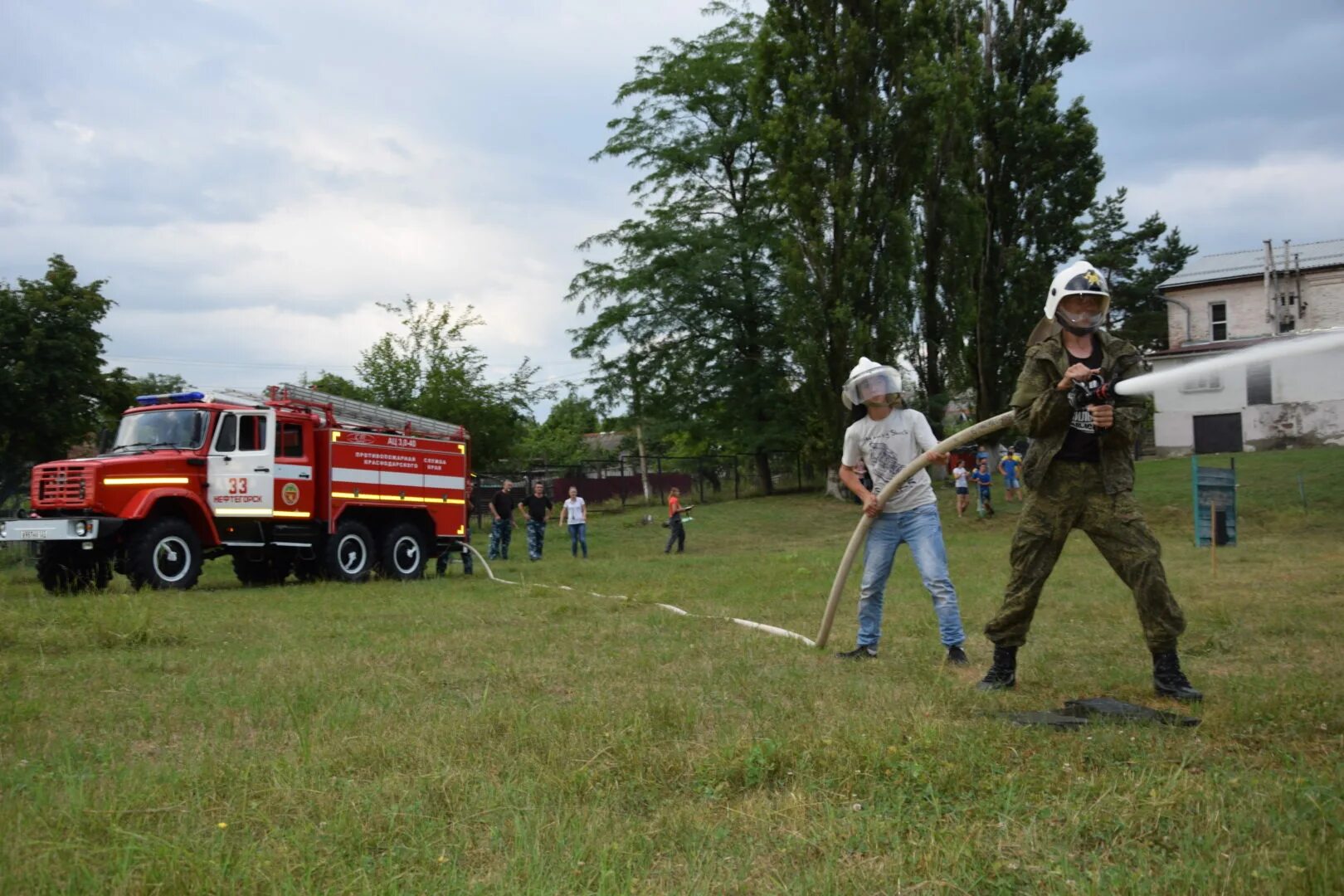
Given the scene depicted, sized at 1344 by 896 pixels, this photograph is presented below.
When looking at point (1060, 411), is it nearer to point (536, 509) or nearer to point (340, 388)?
point (536, 509)

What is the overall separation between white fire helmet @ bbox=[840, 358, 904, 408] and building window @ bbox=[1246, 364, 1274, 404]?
2989mm

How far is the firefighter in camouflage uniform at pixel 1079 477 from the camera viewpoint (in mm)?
5695

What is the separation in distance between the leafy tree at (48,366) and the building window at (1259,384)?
2196 cm

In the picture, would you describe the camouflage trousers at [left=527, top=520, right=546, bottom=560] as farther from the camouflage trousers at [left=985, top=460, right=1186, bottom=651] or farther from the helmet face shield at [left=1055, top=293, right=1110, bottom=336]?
the helmet face shield at [left=1055, top=293, right=1110, bottom=336]

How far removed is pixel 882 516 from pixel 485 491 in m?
29.1

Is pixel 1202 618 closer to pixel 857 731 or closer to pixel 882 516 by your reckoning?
pixel 882 516

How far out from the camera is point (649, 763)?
4.43 metres

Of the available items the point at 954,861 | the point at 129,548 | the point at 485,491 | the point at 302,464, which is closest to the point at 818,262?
the point at 485,491

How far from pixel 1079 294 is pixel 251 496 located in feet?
45.6

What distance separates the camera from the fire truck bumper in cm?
1473

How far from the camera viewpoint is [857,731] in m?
4.75

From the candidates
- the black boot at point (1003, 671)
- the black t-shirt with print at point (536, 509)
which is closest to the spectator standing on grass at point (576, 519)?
the black t-shirt with print at point (536, 509)

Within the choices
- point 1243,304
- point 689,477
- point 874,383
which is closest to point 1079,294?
point 874,383

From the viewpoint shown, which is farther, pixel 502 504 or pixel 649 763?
pixel 502 504
